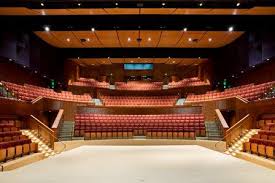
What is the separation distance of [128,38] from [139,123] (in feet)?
10.0

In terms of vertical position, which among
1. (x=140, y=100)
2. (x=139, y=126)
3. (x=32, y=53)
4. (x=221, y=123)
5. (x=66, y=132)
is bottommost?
(x=66, y=132)

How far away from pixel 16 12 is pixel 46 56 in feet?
11.3

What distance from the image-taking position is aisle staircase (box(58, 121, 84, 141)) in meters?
9.18

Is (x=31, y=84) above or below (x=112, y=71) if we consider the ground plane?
below

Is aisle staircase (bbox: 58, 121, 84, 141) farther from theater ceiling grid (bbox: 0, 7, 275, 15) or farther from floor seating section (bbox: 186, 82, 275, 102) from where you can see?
floor seating section (bbox: 186, 82, 275, 102)

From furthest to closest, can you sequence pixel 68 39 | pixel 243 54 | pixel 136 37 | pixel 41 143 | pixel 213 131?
pixel 68 39
pixel 243 54
pixel 136 37
pixel 213 131
pixel 41 143

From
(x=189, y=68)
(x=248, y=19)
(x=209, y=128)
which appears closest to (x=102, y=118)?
(x=209, y=128)

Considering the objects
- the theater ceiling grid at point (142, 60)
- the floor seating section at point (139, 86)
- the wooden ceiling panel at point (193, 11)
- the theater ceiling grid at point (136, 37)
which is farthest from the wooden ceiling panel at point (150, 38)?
the floor seating section at point (139, 86)

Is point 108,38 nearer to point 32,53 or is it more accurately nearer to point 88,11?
point 88,11

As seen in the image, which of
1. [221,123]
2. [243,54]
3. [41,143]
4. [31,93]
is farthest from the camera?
[243,54]

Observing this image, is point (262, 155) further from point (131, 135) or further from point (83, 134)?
point (83, 134)

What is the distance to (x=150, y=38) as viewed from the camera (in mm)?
10844

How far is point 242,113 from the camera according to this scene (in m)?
8.85

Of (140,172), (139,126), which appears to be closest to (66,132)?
(139,126)
